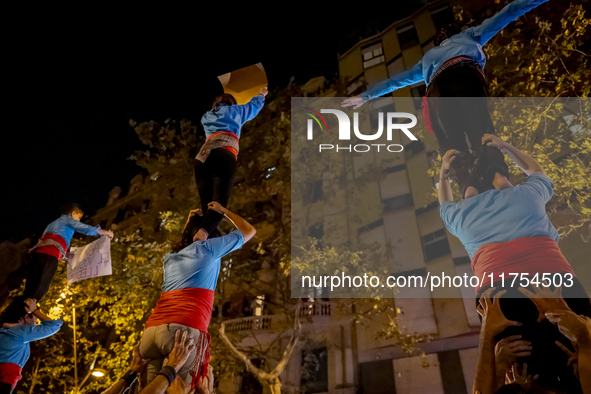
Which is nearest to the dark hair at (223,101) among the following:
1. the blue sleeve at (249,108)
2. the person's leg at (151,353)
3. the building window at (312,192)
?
the blue sleeve at (249,108)

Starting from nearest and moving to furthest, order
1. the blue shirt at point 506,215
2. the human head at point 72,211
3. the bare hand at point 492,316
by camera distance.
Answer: the bare hand at point 492,316, the blue shirt at point 506,215, the human head at point 72,211

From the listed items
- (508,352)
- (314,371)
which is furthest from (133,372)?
(314,371)

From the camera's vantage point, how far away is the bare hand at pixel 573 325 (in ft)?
6.43

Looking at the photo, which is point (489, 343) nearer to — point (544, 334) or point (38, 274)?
point (544, 334)

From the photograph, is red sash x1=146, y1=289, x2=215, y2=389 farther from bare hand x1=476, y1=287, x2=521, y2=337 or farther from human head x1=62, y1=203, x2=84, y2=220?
human head x1=62, y1=203, x2=84, y2=220

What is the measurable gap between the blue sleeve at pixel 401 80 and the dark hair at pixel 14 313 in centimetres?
479

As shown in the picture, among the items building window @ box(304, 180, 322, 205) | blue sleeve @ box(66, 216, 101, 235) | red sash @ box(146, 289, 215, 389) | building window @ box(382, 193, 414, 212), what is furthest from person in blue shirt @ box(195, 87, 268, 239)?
building window @ box(382, 193, 414, 212)

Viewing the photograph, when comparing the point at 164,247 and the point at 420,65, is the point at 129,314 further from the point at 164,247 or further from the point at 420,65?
the point at 420,65

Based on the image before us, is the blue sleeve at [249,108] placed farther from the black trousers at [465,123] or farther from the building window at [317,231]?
the building window at [317,231]

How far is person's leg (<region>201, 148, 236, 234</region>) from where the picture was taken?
11.3 ft

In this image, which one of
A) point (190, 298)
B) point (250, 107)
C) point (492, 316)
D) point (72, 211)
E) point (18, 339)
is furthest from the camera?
point (72, 211)

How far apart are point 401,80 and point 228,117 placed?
177cm

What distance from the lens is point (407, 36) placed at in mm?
17656

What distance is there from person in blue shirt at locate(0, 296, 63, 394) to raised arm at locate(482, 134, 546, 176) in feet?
17.0
